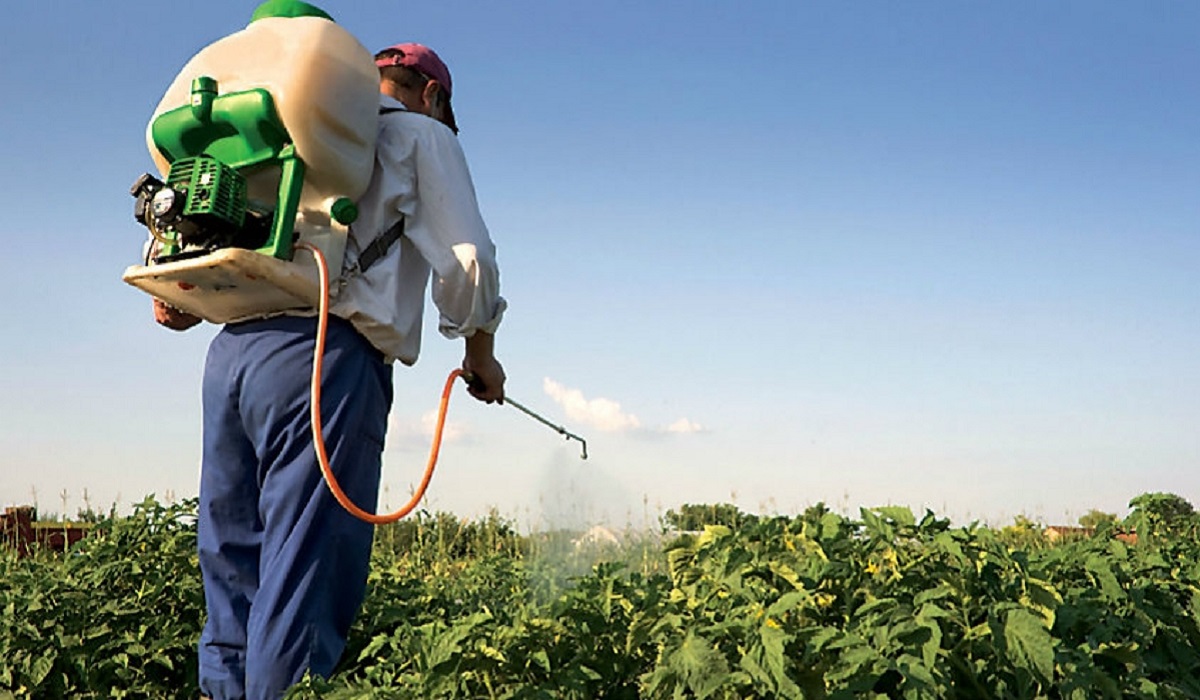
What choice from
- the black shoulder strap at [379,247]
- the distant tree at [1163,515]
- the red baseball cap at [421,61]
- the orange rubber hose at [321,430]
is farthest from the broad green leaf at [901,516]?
the distant tree at [1163,515]

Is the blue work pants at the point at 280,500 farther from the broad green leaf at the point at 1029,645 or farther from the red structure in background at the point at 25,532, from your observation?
the red structure in background at the point at 25,532

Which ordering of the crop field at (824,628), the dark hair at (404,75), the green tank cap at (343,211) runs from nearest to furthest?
1. the crop field at (824,628)
2. the green tank cap at (343,211)
3. the dark hair at (404,75)

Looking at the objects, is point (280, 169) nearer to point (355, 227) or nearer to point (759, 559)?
point (355, 227)

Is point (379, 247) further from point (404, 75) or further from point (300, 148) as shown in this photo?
point (404, 75)

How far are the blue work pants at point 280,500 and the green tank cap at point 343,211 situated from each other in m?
0.28

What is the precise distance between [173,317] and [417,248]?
970 mm

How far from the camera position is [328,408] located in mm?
3152

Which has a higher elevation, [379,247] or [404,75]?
[404,75]

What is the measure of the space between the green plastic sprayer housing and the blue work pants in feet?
1.03

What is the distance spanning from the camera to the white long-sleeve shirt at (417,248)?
324 cm

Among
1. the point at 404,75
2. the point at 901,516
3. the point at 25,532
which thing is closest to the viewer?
the point at 901,516

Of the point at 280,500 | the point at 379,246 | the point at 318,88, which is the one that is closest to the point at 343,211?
the point at 379,246

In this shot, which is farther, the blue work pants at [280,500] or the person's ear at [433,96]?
the person's ear at [433,96]

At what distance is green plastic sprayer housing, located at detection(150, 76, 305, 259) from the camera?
3166 millimetres
